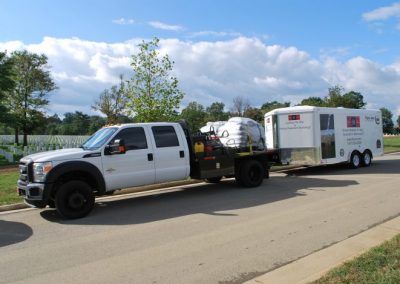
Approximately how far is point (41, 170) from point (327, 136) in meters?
11.4

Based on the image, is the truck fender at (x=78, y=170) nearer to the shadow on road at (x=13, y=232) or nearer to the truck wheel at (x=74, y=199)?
the truck wheel at (x=74, y=199)

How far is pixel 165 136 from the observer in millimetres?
10680

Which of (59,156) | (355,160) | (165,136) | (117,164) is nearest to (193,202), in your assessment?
(165,136)

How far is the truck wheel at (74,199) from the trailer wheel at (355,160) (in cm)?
1229

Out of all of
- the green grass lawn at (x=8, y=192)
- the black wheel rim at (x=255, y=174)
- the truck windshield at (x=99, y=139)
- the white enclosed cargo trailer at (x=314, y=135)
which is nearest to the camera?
the truck windshield at (x=99, y=139)

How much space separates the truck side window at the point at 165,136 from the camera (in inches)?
413

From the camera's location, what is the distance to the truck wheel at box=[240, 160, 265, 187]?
1262 centimetres

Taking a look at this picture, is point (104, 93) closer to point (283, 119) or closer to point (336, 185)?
point (283, 119)

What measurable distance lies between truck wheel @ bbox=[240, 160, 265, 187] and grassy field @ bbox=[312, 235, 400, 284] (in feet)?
23.1

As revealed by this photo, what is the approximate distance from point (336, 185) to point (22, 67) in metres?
46.7

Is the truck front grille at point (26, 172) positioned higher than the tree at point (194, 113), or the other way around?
the tree at point (194, 113)

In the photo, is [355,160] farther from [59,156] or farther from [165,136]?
[59,156]

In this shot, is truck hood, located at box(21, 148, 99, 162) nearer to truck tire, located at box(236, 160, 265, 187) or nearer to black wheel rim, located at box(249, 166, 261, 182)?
truck tire, located at box(236, 160, 265, 187)

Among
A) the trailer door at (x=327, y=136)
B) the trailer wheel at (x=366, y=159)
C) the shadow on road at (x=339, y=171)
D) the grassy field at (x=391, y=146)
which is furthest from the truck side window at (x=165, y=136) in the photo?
the grassy field at (x=391, y=146)
